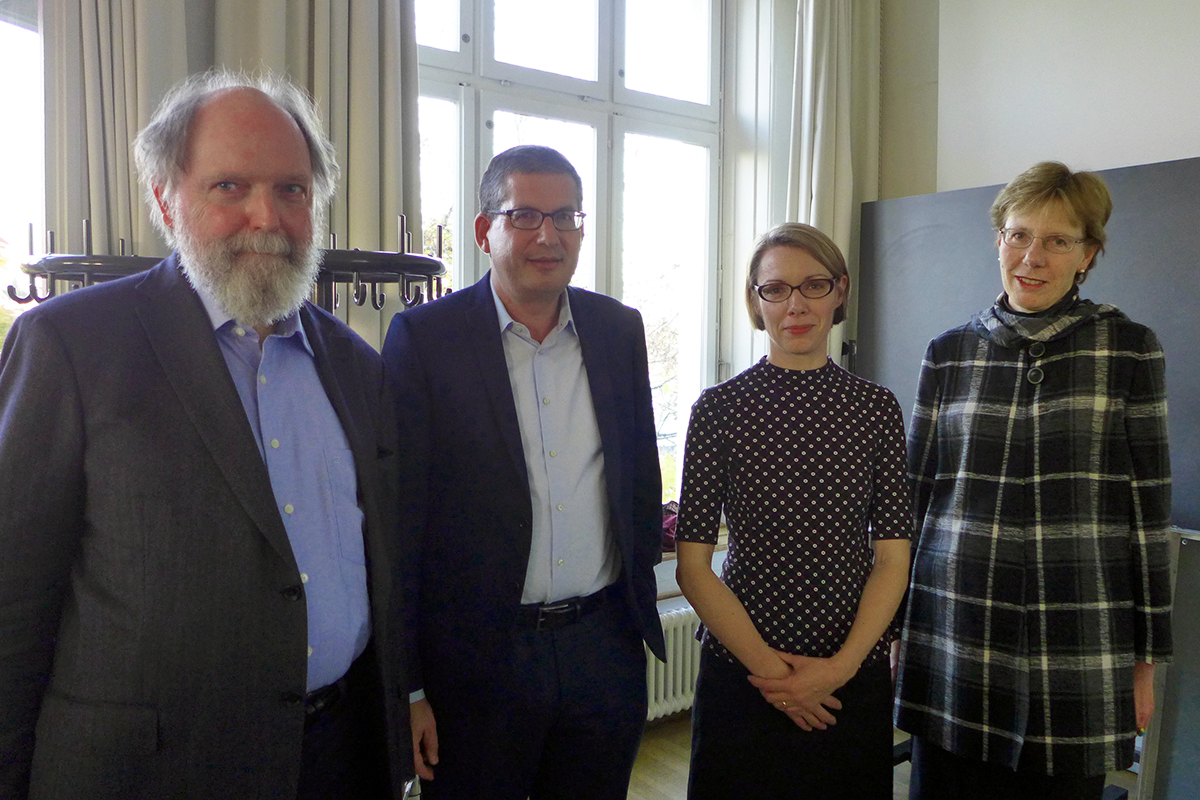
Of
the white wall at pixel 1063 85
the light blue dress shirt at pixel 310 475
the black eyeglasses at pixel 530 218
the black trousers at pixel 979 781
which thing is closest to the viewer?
the light blue dress shirt at pixel 310 475

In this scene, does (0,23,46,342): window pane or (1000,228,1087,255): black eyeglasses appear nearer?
(1000,228,1087,255): black eyeglasses

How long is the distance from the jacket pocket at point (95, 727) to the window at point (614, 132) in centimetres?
216

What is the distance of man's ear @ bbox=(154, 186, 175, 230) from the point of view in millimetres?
1254

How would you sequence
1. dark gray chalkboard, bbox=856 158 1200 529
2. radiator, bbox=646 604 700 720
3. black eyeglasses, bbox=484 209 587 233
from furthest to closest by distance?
radiator, bbox=646 604 700 720
dark gray chalkboard, bbox=856 158 1200 529
black eyeglasses, bbox=484 209 587 233

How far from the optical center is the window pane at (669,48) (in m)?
3.59

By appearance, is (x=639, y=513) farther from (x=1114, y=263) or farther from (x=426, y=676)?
(x=1114, y=263)

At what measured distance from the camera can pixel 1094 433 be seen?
5.33 ft

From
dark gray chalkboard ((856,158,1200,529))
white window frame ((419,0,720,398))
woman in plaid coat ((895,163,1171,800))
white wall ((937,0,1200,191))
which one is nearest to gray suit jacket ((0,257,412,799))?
woman in plaid coat ((895,163,1171,800))

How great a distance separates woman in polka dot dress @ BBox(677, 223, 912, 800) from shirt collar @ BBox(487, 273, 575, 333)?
30 centimetres

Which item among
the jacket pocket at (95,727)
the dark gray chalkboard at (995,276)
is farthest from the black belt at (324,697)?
the dark gray chalkboard at (995,276)

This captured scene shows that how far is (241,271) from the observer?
1.18 metres

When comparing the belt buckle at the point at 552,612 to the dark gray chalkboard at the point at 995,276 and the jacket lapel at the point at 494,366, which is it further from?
the dark gray chalkboard at the point at 995,276

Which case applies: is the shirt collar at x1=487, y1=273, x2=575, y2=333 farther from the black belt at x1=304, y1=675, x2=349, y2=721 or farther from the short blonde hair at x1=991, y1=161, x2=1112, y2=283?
the short blonde hair at x1=991, y1=161, x2=1112, y2=283

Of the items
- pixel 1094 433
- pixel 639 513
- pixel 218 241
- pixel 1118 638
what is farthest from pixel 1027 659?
pixel 218 241
